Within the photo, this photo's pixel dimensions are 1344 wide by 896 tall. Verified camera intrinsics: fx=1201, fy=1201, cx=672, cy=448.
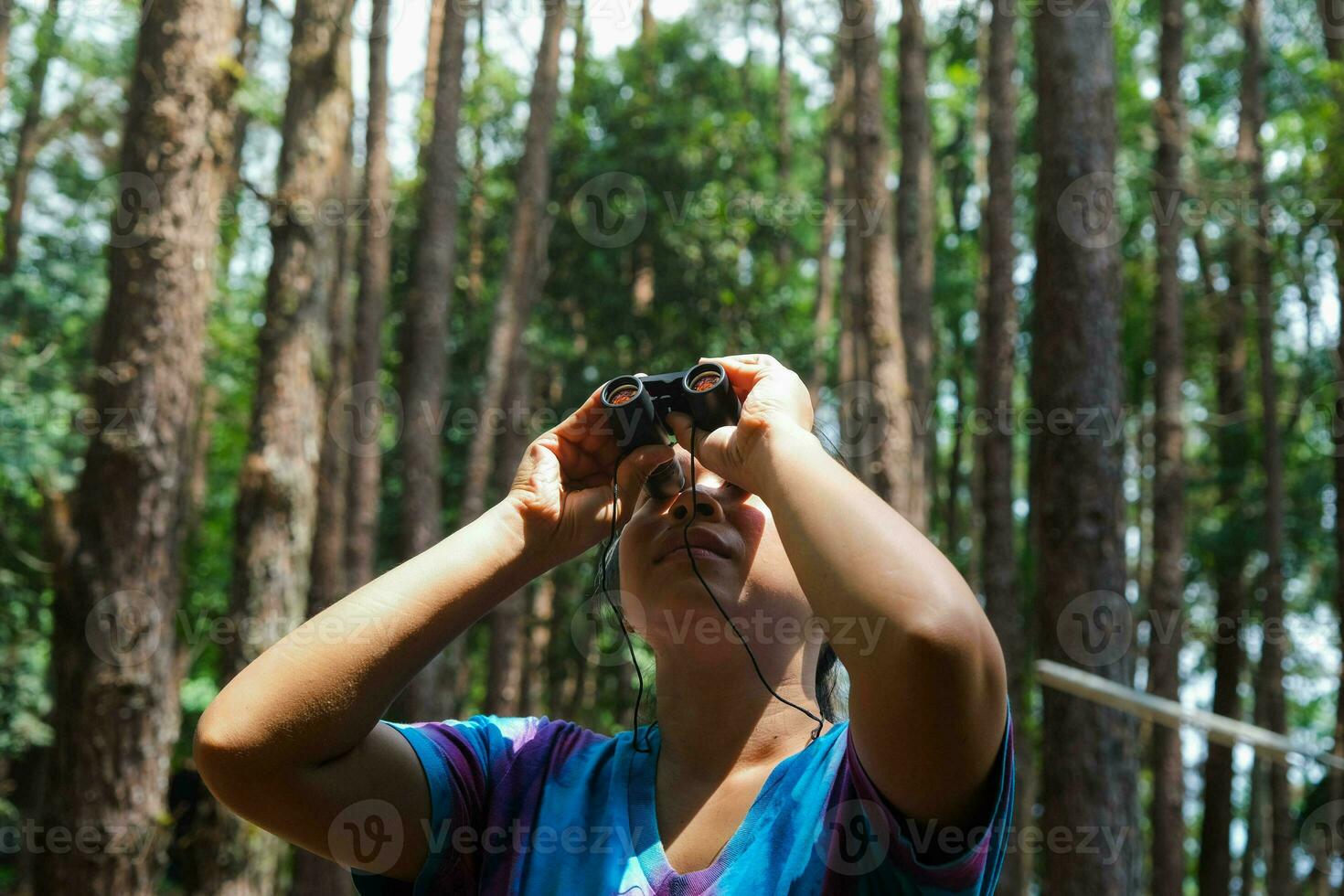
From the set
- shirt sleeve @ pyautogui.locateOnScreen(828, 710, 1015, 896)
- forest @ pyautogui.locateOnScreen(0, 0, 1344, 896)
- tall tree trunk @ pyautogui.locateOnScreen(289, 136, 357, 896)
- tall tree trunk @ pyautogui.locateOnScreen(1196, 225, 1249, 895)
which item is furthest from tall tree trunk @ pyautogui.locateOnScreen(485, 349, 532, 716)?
shirt sleeve @ pyautogui.locateOnScreen(828, 710, 1015, 896)

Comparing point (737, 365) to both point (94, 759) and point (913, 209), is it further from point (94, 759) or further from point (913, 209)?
point (913, 209)

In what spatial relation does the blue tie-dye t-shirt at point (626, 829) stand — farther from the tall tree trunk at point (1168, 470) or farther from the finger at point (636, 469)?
the tall tree trunk at point (1168, 470)

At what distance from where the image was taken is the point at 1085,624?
5125 mm

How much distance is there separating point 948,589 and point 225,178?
5010 mm

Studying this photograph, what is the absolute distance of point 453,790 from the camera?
1771 millimetres

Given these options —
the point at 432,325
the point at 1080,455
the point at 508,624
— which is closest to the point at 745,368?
the point at 1080,455

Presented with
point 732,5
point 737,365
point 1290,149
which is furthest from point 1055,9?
point 732,5

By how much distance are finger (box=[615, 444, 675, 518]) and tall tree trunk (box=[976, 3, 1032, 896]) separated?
29.0 ft

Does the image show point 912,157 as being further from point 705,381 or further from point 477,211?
point 705,381

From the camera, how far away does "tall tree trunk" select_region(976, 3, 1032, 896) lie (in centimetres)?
1070

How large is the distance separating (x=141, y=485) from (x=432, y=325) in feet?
19.0

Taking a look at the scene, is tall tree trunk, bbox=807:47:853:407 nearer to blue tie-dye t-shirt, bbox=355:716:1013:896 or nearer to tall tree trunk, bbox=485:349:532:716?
tall tree trunk, bbox=485:349:532:716


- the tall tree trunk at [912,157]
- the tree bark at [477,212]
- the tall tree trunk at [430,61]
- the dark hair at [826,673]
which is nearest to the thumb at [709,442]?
the dark hair at [826,673]

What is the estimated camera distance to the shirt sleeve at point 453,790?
1.74 meters
